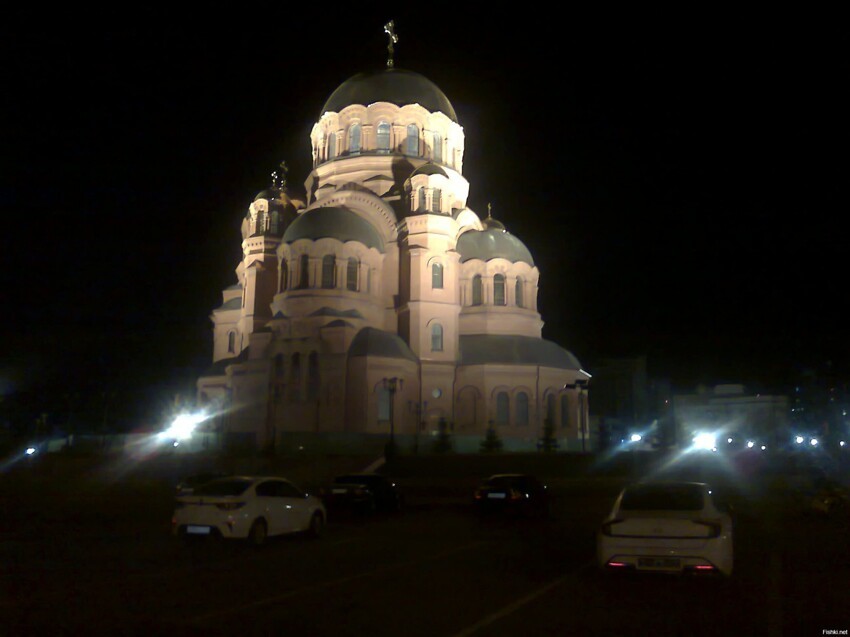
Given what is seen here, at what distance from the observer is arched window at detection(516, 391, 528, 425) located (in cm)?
4528

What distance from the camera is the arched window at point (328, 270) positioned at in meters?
43.4

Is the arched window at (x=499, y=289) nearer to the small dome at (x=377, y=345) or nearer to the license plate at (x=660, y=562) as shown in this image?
the small dome at (x=377, y=345)

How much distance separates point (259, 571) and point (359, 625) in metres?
3.77

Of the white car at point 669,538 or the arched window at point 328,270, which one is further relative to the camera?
the arched window at point 328,270

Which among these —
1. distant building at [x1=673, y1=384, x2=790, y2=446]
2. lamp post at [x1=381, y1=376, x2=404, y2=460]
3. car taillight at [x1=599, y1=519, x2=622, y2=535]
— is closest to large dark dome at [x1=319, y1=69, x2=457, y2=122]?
lamp post at [x1=381, y1=376, x2=404, y2=460]

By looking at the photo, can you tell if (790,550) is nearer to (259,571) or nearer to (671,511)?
(671,511)

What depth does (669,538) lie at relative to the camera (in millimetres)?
9961

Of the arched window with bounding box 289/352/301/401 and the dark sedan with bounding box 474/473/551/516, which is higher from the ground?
the arched window with bounding box 289/352/301/401

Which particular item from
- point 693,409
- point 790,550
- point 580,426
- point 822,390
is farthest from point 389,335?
point 693,409

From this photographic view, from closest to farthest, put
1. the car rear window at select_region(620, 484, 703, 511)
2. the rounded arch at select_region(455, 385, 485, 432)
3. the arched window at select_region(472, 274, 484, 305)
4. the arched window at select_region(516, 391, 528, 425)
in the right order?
the car rear window at select_region(620, 484, 703, 511)
the rounded arch at select_region(455, 385, 485, 432)
the arched window at select_region(516, 391, 528, 425)
the arched window at select_region(472, 274, 484, 305)

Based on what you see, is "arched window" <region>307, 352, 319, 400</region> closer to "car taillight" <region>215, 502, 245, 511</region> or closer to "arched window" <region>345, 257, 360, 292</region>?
"arched window" <region>345, 257, 360, 292</region>

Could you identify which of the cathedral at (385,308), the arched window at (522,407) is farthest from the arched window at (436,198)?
the arched window at (522,407)

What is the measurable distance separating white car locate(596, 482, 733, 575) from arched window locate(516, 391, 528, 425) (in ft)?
114

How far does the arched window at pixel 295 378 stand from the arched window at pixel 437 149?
52.0 feet
